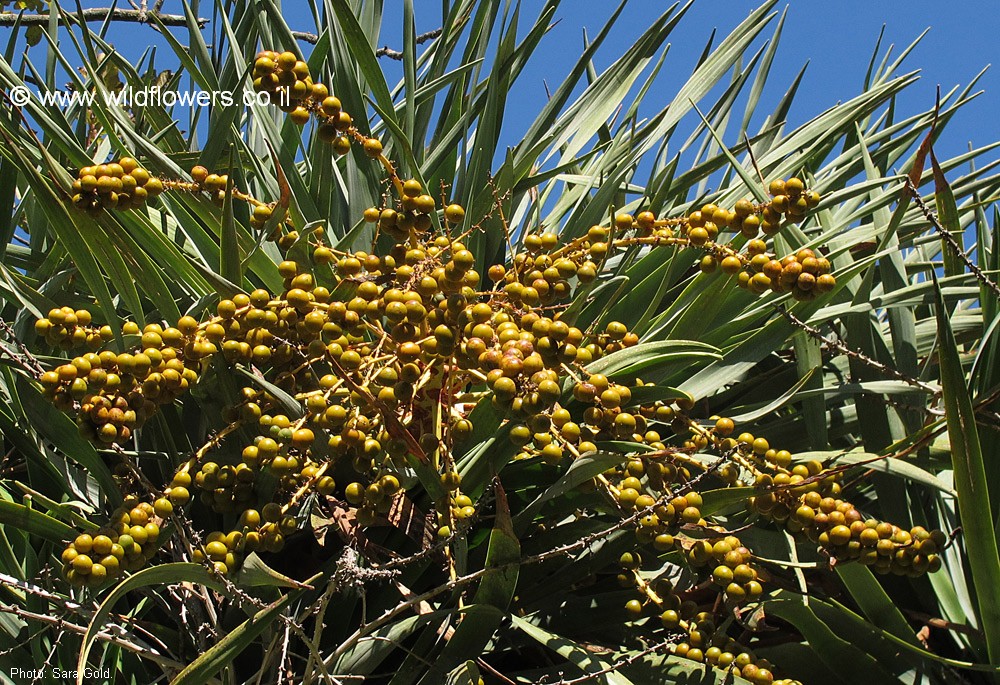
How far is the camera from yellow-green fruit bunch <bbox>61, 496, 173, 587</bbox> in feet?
3.48

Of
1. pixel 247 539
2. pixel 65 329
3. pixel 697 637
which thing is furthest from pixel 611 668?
pixel 65 329

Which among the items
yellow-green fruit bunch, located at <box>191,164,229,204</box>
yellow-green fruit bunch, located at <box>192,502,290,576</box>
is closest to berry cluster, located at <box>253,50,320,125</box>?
yellow-green fruit bunch, located at <box>191,164,229,204</box>

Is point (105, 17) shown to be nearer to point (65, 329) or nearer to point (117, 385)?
point (65, 329)

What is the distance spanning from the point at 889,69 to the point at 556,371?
4.37 ft

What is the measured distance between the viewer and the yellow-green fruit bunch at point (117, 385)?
1.11m

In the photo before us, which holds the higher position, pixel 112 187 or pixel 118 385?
pixel 112 187

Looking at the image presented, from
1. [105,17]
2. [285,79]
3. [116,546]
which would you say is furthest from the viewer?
[105,17]

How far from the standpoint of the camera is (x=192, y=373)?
120 cm

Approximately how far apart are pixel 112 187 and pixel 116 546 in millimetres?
453

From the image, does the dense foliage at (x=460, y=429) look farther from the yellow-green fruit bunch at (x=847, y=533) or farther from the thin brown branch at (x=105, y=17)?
the thin brown branch at (x=105, y=17)

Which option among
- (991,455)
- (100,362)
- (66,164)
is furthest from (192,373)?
(991,455)

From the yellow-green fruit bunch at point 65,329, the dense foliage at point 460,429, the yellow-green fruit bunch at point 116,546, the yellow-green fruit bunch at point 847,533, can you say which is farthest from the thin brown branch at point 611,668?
the yellow-green fruit bunch at point 65,329

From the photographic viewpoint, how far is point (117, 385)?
3.68ft

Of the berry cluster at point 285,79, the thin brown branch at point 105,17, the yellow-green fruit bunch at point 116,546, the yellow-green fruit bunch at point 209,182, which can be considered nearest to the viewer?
the yellow-green fruit bunch at point 116,546
